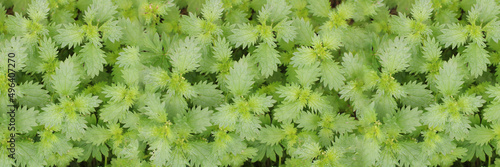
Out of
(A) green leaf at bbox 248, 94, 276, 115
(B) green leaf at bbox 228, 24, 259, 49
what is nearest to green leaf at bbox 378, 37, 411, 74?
(A) green leaf at bbox 248, 94, 276, 115

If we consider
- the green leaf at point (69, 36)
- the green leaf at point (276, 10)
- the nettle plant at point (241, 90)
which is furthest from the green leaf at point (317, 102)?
the green leaf at point (69, 36)

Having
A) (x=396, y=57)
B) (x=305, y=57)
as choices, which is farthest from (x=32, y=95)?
(x=396, y=57)

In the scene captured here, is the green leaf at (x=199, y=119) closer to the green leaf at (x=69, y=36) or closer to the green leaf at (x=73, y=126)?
the green leaf at (x=73, y=126)

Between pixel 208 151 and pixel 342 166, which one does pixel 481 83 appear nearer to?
pixel 342 166

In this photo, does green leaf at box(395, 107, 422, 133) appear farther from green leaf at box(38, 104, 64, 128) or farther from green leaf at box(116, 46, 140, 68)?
green leaf at box(38, 104, 64, 128)

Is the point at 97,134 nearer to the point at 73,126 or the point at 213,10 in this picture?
the point at 73,126
